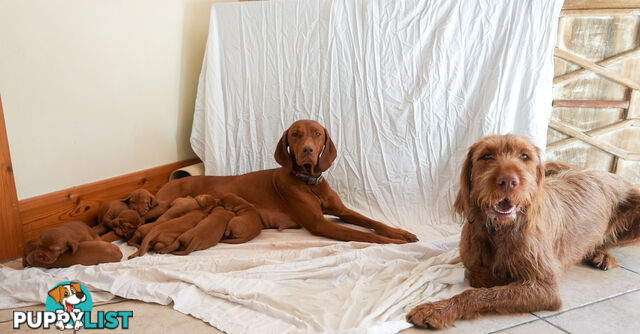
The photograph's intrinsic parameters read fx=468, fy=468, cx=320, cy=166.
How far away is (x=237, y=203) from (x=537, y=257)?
1.84 m

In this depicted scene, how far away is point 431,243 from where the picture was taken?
8.88 feet

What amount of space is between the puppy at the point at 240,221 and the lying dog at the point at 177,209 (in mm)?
Answer: 104

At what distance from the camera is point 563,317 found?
2.04m

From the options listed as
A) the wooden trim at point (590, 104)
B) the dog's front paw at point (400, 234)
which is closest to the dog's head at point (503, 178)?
the dog's front paw at point (400, 234)

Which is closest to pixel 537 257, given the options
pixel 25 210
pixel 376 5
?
pixel 376 5

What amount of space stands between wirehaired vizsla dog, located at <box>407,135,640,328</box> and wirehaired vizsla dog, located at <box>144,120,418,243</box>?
76 cm

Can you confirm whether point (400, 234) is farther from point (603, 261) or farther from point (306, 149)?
point (603, 261)

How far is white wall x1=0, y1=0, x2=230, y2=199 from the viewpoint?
2811 millimetres

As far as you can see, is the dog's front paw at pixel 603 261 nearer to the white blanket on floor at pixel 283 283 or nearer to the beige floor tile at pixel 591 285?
the beige floor tile at pixel 591 285

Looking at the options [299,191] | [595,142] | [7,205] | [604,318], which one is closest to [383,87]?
[299,191]

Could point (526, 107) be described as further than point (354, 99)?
No

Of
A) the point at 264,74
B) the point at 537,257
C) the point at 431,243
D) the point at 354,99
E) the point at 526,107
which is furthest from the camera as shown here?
the point at 264,74

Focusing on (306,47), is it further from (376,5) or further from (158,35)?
(158,35)

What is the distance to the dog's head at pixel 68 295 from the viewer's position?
217 cm
